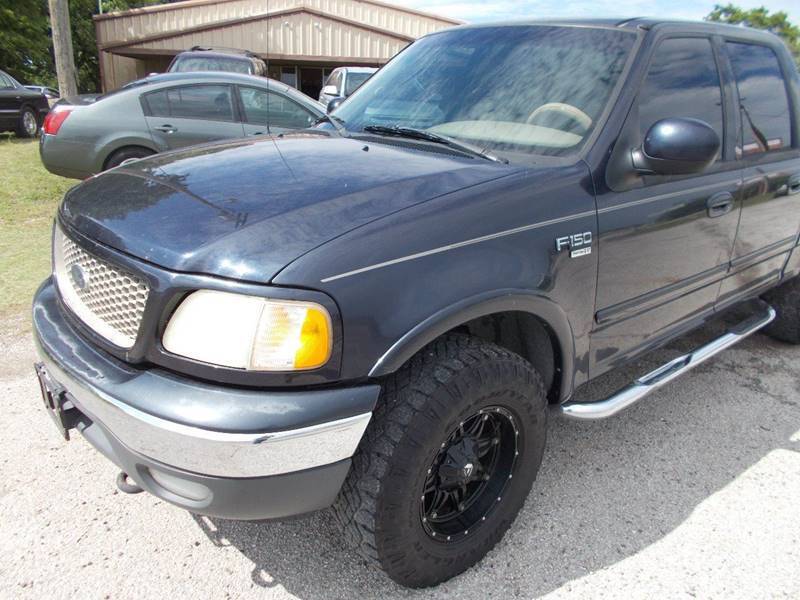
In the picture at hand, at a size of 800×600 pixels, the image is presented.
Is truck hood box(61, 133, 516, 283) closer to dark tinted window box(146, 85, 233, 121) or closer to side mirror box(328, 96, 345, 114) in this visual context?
side mirror box(328, 96, 345, 114)

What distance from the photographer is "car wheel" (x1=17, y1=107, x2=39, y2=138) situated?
13905mm

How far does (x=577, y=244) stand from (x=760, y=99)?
183 cm

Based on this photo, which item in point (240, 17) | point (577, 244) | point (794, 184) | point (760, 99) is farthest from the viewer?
point (240, 17)

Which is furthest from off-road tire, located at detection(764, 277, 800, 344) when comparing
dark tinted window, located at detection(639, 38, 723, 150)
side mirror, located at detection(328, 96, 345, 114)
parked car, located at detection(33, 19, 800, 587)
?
side mirror, located at detection(328, 96, 345, 114)

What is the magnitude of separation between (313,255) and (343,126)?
151 cm

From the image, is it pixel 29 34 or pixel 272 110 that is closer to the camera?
pixel 272 110

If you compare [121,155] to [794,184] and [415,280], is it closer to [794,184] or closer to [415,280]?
[415,280]

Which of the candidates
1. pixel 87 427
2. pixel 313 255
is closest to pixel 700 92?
pixel 313 255

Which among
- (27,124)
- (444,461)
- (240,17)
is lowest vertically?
(27,124)

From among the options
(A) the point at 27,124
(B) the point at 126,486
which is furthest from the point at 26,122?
(B) the point at 126,486

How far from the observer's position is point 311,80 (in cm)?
2406

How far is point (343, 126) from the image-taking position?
9.75ft

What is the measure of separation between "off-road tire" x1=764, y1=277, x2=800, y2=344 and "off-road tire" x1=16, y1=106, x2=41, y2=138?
15.1 meters

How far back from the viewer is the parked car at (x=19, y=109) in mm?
13578
